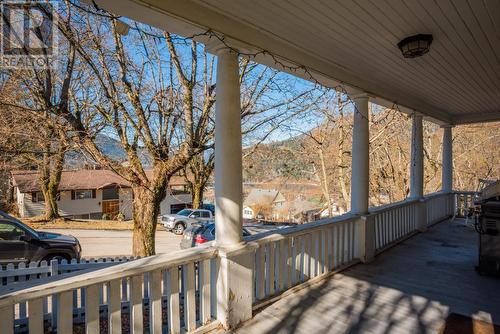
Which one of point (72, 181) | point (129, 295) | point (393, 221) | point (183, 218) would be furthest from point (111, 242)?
point (129, 295)

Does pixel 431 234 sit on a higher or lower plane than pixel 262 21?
lower

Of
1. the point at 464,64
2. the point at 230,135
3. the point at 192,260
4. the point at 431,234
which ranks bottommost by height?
the point at 431,234

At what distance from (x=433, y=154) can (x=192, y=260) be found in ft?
49.5

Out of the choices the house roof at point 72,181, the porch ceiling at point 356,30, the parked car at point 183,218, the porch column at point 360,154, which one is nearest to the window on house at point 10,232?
the porch ceiling at point 356,30

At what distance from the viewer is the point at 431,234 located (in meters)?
5.99

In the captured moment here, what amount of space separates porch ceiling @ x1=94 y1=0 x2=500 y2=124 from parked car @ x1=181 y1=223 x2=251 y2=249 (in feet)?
15.6

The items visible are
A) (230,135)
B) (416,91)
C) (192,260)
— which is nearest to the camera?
(192,260)

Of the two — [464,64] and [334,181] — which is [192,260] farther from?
[334,181]

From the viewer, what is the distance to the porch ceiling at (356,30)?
86.9 inches

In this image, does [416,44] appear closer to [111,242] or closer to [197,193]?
[197,193]

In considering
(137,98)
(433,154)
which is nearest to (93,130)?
(137,98)

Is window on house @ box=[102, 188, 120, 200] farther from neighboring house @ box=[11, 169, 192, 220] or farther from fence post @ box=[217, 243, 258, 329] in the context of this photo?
fence post @ box=[217, 243, 258, 329]

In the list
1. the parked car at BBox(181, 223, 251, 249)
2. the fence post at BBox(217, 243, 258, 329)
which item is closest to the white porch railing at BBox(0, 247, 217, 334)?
the fence post at BBox(217, 243, 258, 329)

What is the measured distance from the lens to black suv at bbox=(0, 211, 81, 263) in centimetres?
627
